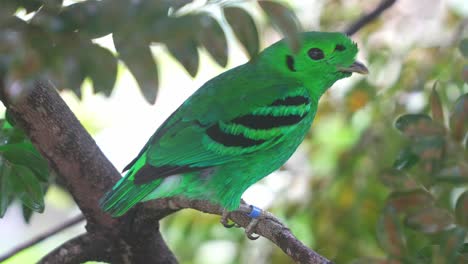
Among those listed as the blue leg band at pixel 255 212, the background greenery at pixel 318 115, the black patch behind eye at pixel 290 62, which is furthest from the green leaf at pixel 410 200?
the black patch behind eye at pixel 290 62

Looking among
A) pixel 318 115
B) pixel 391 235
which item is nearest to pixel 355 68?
pixel 318 115

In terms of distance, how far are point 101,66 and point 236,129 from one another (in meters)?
1.32

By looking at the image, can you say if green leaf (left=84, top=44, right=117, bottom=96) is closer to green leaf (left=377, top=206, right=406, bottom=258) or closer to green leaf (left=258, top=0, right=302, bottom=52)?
green leaf (left=258, top=0, right=302, bottom=52)

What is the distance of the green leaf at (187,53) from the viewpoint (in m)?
1.68

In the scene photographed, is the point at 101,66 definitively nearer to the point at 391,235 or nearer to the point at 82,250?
the point at 391,235

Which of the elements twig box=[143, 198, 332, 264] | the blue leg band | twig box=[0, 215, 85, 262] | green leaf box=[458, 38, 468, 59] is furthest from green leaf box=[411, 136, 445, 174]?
twig box=[0, 215, 85, 262]

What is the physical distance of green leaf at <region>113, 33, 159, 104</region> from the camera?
154 cm

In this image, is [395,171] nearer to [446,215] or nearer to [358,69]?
[446,215]

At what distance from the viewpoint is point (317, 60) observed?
3.12m

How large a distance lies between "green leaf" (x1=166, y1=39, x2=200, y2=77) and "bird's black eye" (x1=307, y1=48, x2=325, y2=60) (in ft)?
4.46

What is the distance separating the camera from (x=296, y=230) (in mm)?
3809

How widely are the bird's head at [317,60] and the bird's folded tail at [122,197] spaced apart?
2.60ft

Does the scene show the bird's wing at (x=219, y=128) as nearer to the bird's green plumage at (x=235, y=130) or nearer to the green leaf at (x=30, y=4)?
the bird's green plumage at (x=235, y=130)

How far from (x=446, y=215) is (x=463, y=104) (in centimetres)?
23
